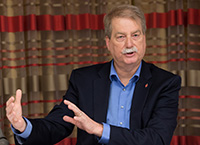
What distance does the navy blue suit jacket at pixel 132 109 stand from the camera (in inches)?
51.2

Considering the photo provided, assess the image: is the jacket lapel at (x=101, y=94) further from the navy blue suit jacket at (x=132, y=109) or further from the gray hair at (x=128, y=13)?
the gray hair at (x=128, y=13)

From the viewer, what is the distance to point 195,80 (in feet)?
8.35

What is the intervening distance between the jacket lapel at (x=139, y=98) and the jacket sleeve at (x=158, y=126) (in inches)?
1.7

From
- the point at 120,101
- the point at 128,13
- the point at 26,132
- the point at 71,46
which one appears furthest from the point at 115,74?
the point at 71,46

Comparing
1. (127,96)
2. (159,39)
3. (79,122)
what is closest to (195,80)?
(159,39)

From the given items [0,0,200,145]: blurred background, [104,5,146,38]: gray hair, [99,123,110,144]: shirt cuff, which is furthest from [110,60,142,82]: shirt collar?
[0,0,200,145]: blurred background

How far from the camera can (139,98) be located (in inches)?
58.8

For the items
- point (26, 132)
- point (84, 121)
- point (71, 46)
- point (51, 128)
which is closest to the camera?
point (84, 121)

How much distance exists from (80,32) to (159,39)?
83cm

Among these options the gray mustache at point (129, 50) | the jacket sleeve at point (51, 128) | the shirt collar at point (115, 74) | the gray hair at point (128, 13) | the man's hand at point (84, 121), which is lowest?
the jacket sleeve at point (51, 128)

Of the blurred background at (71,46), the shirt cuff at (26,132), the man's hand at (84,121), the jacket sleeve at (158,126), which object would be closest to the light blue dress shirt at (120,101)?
the jacket sleeve at (158,126)

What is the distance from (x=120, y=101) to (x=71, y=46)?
3.78 ft

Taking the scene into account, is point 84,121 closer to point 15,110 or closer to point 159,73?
point 15,110

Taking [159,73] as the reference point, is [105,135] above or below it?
below
